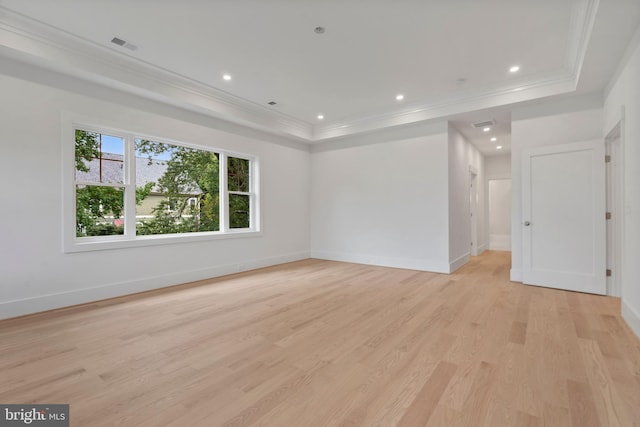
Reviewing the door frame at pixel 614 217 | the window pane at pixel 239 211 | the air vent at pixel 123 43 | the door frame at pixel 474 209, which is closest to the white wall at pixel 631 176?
the door frame at pixel 614 217

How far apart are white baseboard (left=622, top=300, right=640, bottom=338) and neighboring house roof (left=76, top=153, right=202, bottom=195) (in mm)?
5769

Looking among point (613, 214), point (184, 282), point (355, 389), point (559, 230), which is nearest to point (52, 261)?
point (184, 282)

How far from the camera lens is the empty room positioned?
1.90 meters

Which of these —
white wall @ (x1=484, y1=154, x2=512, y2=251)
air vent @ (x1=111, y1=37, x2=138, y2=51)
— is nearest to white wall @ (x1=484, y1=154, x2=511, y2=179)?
white wall @ (x1=484, y1=154, x2=512, y2=251)

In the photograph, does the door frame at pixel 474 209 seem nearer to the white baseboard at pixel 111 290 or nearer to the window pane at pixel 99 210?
the white baseboard at pixel 111 290

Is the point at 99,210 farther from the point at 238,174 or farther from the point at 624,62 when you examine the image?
the point at 624,62

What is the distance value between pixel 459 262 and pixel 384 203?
1810 millimetres

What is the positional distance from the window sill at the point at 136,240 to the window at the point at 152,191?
10mm

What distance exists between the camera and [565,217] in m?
4.16

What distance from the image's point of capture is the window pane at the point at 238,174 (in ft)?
18.4

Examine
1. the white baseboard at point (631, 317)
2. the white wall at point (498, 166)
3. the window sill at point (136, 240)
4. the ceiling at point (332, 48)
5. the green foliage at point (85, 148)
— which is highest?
the ceiling at point (332, 48)

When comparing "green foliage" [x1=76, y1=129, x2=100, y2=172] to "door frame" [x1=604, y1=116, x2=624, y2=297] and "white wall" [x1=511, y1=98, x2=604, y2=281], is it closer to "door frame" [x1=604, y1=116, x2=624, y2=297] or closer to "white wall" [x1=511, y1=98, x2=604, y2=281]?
"white wall" [x1=511, y1=98, x2=604, y2=281]

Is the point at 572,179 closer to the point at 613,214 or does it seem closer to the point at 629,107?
the point at 613,214

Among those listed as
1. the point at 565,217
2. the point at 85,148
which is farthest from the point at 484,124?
the point at 85,148
